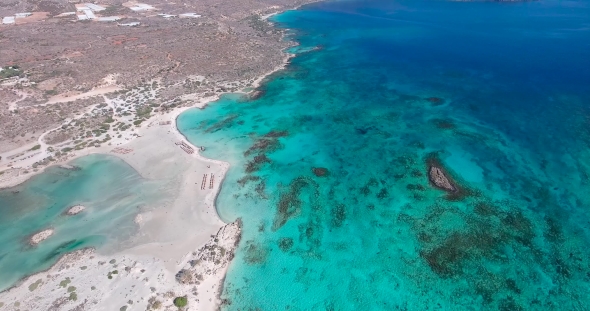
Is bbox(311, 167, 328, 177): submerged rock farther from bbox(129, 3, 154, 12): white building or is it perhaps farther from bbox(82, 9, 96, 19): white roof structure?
bbox(129, 3, 154, 12): white building

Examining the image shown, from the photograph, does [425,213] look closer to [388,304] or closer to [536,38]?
[388,304]

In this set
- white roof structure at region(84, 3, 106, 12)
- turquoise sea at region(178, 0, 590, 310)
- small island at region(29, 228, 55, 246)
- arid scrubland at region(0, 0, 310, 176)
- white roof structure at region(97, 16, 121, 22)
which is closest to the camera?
turquoise sea at region(178, 0, 590, 310)

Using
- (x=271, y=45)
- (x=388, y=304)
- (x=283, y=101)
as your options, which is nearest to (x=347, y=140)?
(x=283, y=101)

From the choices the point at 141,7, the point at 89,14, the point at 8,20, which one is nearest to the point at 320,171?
the point at 89,14

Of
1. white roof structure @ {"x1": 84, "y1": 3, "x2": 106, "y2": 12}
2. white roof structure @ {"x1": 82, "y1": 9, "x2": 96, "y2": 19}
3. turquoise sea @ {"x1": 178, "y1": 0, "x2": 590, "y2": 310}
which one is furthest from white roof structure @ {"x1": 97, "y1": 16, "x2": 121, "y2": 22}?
turquoise sea @ {"x1": 178, "y1": 0, "x2": 590, "y2": 310}

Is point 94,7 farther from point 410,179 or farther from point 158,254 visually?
point 410,179
